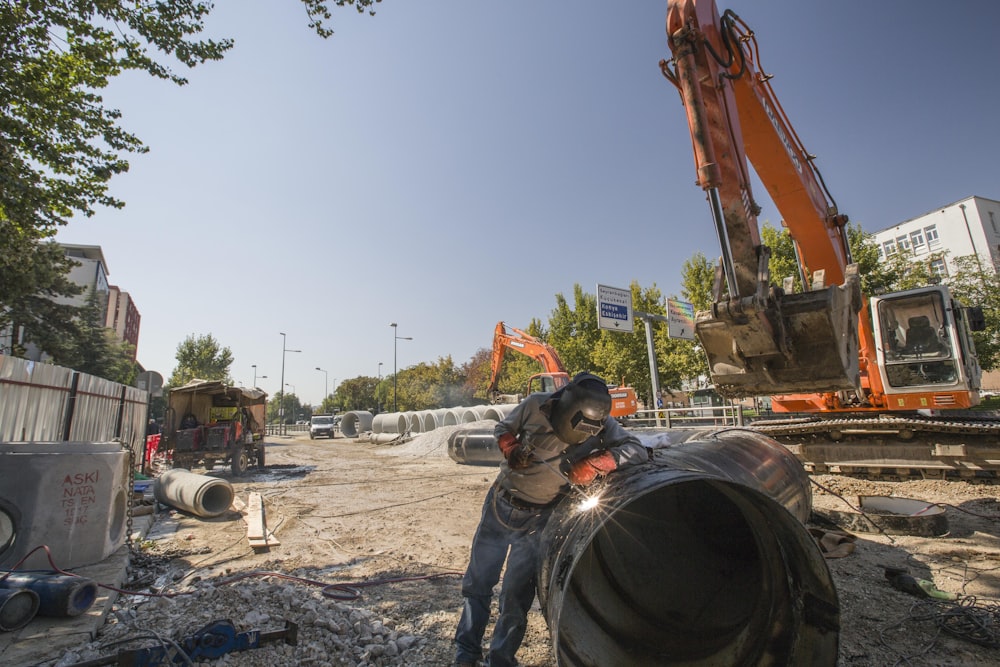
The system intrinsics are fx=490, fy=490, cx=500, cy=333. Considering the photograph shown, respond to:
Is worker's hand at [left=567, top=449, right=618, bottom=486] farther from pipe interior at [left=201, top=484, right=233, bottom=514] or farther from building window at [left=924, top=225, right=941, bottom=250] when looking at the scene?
building window at [left=924, top=225, right=941, bottom=250]

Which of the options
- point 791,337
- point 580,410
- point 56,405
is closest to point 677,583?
point 580,410

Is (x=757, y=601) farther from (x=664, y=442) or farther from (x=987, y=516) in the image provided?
(x=987, y=516)

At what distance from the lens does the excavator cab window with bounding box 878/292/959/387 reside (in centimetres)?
739

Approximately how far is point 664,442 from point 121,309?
77832 millimetres

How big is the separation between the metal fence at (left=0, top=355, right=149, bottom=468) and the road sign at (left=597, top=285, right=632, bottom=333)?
1414 centimetres

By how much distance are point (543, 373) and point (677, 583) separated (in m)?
15.0

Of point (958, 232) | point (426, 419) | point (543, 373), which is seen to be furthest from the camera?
point (958, 232)

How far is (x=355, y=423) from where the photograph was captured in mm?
36719

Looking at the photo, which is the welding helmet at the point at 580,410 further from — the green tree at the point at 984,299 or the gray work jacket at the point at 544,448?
the green tree at the point at 984,299

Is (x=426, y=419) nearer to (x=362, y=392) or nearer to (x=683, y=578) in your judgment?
(x=683, y=578)

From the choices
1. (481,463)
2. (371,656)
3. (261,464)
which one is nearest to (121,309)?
(261,464)

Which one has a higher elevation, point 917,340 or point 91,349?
point 91,349

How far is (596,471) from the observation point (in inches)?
100

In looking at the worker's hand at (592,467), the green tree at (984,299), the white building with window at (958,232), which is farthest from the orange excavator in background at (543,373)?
the white building with window at (958,232)
